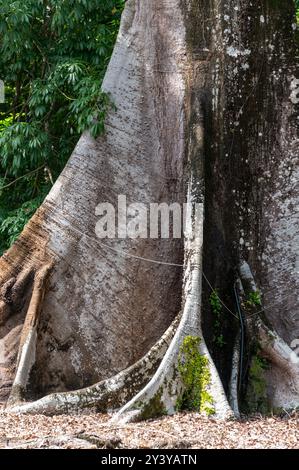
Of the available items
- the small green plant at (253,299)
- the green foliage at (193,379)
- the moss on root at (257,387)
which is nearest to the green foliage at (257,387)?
the moss on root at (257,387)

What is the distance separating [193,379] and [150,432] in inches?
33.5

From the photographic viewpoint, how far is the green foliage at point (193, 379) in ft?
25.2

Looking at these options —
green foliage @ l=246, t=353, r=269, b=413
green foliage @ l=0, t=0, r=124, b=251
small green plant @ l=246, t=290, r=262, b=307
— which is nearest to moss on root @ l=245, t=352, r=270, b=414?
green foliage @ l=246, t=353, r=269, b=413

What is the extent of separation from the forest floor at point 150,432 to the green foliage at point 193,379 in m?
0.14

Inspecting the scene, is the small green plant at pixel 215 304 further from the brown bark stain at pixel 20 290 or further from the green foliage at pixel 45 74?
the green foliage at pixel 45 74

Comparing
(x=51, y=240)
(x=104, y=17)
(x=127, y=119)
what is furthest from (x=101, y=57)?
(x=51, y=240)

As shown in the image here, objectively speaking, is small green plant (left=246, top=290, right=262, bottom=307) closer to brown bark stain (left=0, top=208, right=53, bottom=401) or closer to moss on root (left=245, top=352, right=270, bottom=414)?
moss on root (left=245, top=352, right=270, bottom=414)

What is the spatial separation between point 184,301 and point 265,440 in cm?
163

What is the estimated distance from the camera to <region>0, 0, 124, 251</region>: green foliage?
35.2ft

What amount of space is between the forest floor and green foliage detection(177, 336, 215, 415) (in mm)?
142

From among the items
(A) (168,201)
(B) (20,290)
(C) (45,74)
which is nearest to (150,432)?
(B) (20,290)

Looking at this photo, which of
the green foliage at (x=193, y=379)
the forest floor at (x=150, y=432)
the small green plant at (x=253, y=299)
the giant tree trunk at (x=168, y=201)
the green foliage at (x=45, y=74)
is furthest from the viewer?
the green foliage at (x=45, y=74)

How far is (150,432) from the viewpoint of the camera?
7000 mm

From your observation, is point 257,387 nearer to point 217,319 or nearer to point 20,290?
point 217,319
